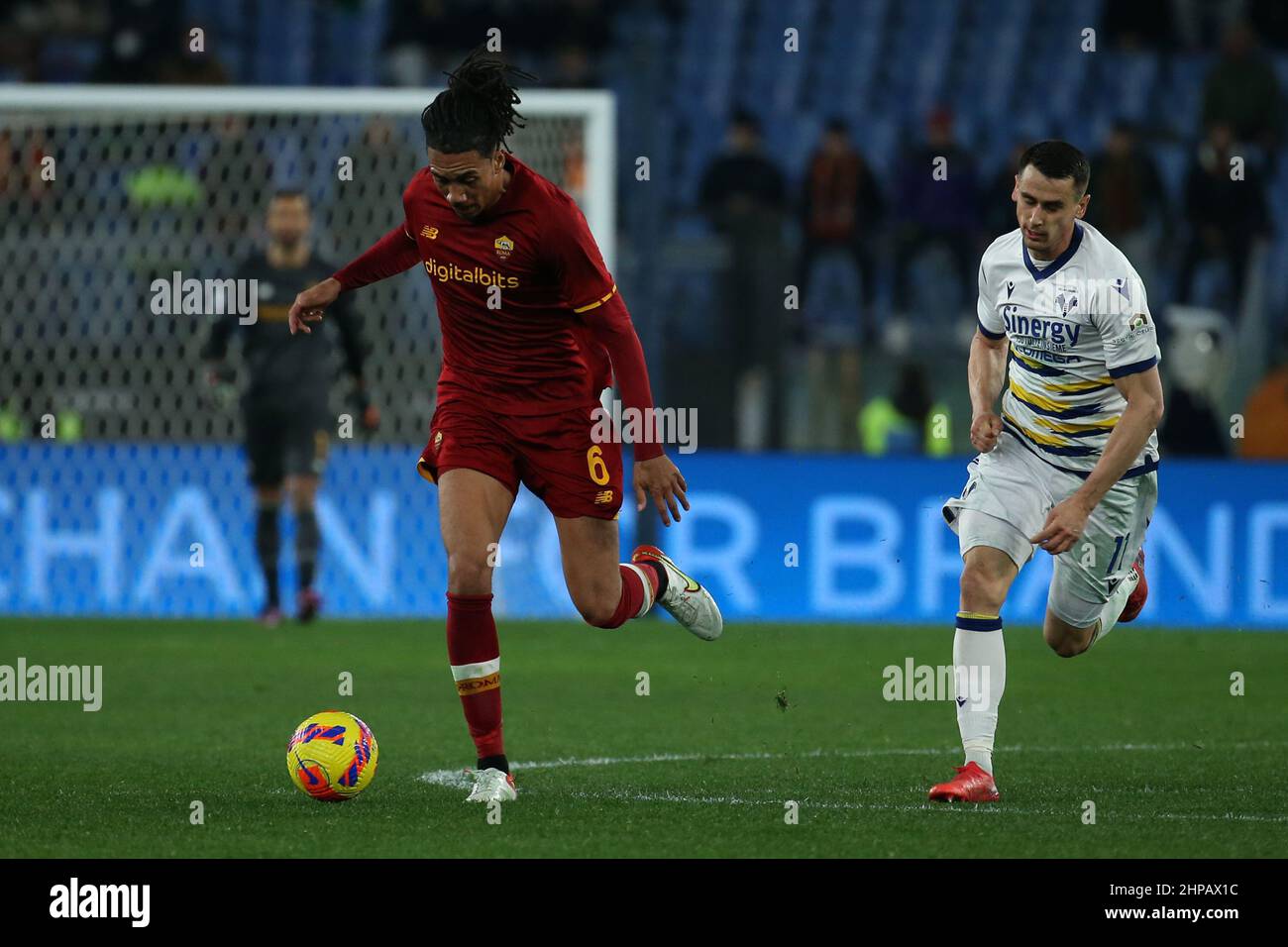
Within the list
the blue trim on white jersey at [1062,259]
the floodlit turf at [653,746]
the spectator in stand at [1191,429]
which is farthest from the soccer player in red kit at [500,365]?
the spectator in stand at [1191,429]

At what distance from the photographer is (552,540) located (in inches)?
502

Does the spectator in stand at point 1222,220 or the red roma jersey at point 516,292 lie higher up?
the spectator in stand at point 1222,220

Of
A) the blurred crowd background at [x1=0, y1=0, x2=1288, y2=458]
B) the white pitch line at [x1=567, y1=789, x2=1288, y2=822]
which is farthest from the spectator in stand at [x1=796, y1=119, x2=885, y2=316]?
the white pitch line at [x1=567, y1=789, x2=1288, y2=822]

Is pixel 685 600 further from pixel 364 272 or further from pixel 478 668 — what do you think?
pixel 364 272

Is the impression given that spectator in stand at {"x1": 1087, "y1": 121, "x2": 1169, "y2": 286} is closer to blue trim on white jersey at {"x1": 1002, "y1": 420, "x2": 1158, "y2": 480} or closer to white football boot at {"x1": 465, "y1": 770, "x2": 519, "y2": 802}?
blue trim on white jersey at {"x1": 1002, "y1": 420, "x2": 1158, "y2": 480}

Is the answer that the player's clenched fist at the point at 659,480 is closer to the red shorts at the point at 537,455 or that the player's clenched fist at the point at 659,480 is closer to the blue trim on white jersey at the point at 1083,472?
the red shorts at the point at 537,455

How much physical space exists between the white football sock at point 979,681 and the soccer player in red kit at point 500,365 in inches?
40.1

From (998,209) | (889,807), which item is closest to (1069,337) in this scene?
(889,807)

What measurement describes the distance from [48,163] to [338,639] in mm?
3815

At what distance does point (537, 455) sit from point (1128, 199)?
1056cm

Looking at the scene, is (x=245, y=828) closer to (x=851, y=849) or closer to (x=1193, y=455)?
(x=851, y=849)

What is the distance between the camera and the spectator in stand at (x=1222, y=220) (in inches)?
630

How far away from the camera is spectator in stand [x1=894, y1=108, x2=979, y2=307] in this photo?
1585cm

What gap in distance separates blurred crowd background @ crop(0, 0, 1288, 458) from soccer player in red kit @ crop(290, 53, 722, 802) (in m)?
6.10
